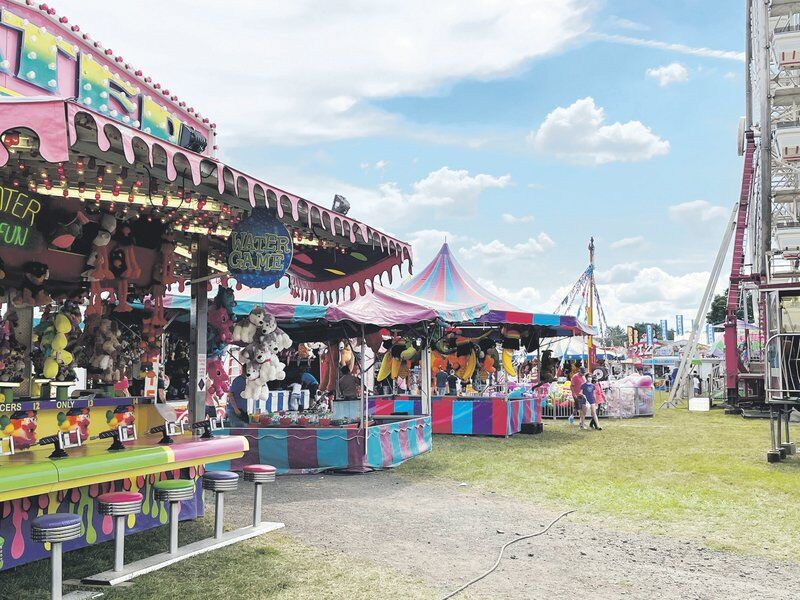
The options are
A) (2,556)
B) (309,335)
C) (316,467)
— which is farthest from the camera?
(309,335)

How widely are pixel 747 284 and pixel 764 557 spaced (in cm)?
2156

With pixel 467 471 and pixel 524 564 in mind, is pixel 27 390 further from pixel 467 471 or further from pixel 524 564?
pixel 467 471

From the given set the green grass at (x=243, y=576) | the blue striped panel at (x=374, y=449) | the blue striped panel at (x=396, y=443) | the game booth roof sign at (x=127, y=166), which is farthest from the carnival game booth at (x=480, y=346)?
the green grass at (x=243, y=576)

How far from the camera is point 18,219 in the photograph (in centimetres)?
616

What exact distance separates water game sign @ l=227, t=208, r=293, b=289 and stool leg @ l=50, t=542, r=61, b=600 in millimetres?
2956

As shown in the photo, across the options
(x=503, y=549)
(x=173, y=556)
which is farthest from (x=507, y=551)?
(x=173, y=556)

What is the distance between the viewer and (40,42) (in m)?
7.25

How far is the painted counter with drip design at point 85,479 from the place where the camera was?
4.82 m

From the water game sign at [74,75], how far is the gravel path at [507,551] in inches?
155

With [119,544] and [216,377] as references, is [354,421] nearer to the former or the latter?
[216,377]

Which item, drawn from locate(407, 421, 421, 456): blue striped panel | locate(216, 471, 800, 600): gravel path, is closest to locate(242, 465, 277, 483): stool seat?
locate(216, 471, 800, 600): gravel path

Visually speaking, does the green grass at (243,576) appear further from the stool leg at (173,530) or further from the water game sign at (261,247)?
the water game sign at (261,247)

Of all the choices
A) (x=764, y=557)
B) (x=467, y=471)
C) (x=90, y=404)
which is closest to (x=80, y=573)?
(x=90, y=404)

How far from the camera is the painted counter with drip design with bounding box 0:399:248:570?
4.82m
